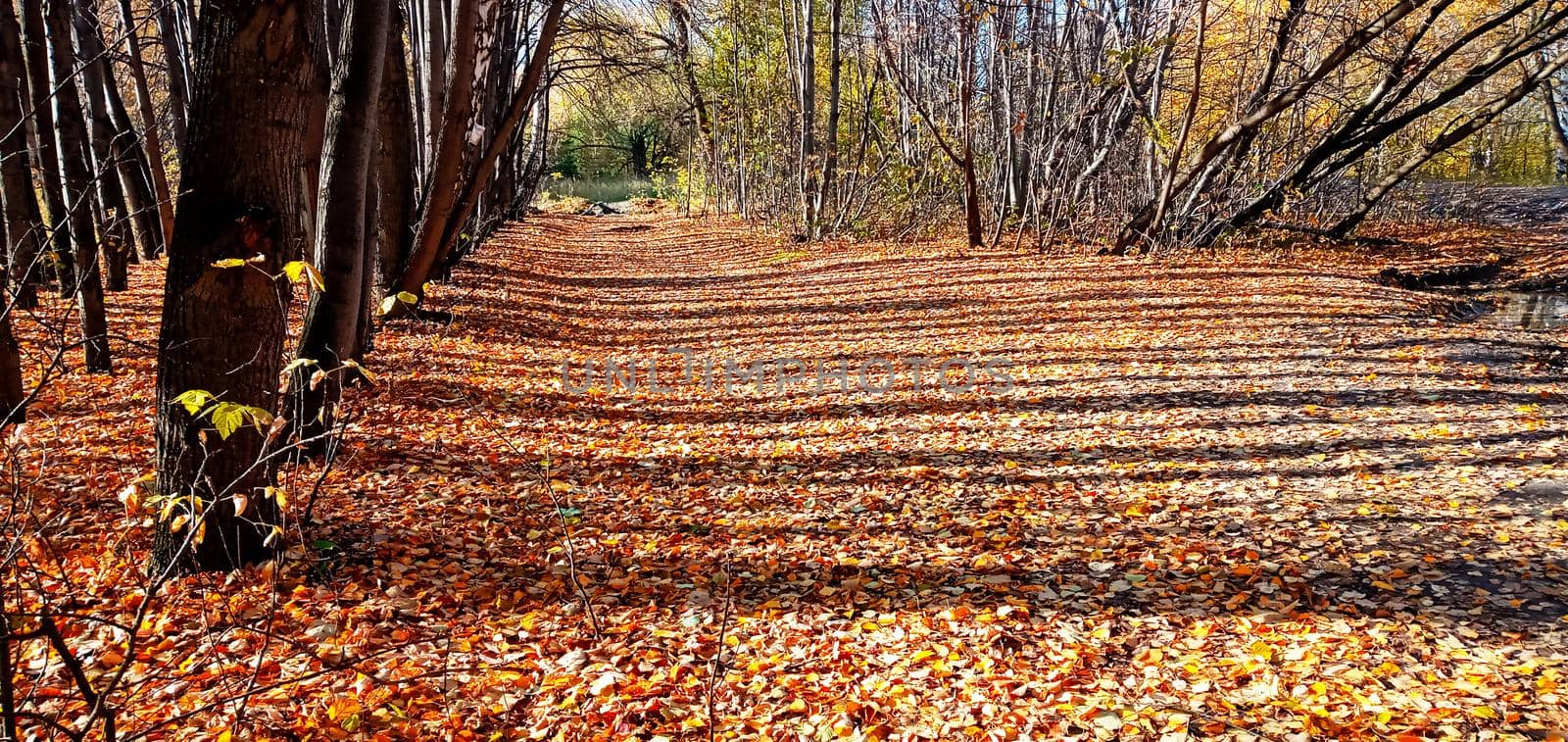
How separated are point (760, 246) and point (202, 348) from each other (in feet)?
55.2

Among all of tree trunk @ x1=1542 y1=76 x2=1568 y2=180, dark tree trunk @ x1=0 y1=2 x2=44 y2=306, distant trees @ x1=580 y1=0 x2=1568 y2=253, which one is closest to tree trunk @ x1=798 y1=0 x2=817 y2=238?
distant trees @ x1=580 y1=0 x2=1568 y2=253

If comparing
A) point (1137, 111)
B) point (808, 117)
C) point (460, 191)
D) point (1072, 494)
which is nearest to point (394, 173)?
point (460, 191)

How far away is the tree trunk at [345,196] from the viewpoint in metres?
4.78

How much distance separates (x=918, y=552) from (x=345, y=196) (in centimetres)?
372

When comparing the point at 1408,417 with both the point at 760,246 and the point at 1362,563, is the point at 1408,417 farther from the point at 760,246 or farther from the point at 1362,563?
the point at 760,246

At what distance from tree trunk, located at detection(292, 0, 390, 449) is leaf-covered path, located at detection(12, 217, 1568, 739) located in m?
0.75

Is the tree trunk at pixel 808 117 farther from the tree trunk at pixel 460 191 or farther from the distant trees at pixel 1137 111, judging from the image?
the tree trunk at pixel 460 191

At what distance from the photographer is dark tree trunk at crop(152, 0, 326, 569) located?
316cm

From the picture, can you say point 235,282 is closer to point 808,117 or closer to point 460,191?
point 460,191

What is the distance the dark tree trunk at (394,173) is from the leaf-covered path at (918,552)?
857mm

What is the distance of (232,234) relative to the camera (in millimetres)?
3227

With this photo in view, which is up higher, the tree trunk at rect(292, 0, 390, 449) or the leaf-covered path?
the tree trunk at rect(292, 0, 390, 449)

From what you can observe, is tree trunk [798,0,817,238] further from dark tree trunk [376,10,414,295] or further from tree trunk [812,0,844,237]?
dark tree trunk [376,10,414,295]

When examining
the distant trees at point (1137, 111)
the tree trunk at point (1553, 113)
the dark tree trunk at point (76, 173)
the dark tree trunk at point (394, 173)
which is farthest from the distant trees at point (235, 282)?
the tree trunk at point (1553, 113)
